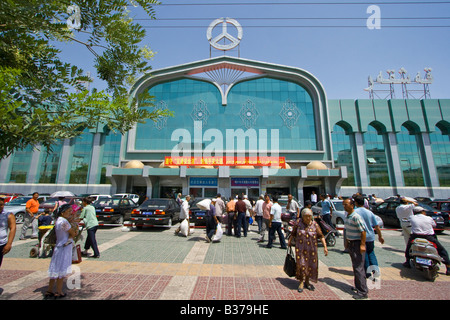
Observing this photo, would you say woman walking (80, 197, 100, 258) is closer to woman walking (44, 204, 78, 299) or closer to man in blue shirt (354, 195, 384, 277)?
woman walking (44, 204, 78, 299)

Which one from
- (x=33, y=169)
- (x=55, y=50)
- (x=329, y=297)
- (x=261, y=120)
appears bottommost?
(x=329, y=297)

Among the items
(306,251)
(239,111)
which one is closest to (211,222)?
(306,251)

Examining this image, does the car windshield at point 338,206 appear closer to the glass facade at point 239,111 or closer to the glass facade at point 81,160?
the glass facade at point 239,111

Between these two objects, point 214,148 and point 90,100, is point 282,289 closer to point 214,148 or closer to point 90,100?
point 90,100

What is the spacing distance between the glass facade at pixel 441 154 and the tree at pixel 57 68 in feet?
136

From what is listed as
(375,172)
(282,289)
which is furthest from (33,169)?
(375,172)

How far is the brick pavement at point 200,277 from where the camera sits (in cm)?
374

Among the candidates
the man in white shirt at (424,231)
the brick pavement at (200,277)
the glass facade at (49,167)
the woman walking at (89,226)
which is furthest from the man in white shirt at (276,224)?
the glass facade at (49,167)

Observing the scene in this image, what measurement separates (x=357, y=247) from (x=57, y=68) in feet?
19.8
